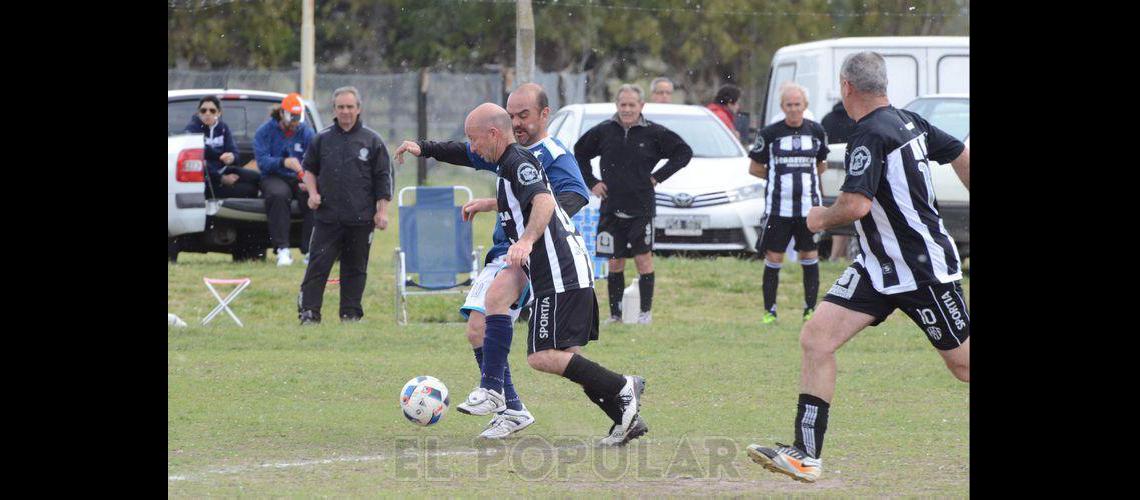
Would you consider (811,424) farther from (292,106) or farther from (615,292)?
(292,106)

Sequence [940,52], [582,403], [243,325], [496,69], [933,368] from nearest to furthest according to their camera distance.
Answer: [582,403] → [933,368] → [243,325] → [940,52] → [496,69]

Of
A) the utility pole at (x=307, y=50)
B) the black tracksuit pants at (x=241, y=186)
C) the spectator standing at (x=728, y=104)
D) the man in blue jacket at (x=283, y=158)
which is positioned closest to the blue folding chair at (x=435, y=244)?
the man in blue jacket at (x=283, y=158)

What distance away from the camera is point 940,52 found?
2011 cm

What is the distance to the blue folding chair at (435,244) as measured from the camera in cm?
1327

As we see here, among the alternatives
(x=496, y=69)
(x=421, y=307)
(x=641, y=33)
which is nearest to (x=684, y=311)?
(x=421, y=307)

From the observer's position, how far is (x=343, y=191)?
41.3 feet

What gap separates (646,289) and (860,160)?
681 cm

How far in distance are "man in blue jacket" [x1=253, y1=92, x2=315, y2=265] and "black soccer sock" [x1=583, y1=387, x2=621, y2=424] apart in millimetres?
8030

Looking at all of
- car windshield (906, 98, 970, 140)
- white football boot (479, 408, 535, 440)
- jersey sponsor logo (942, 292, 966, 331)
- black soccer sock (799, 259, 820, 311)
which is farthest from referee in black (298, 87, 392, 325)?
jersey sponsor logo (942, 292, 966, 331)

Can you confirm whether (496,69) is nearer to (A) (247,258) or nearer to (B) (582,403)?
(A) (247,258)

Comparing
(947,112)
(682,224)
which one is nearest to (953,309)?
(682,224)

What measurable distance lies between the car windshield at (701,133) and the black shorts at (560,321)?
10.1 m

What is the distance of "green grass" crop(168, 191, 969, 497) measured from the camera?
672cm

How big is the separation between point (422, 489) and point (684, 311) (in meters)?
7.96
